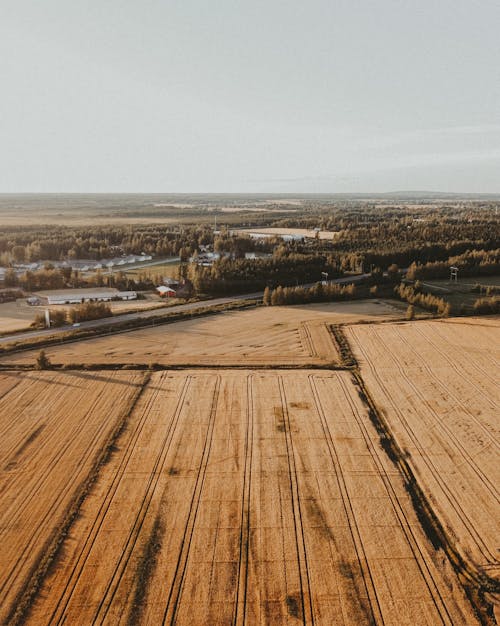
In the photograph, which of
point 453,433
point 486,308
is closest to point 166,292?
point 486,308

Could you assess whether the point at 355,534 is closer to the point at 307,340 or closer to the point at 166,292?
the point at 307,340

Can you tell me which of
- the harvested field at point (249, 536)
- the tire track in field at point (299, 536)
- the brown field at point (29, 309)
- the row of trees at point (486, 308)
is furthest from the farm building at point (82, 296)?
the row of trees at point (486, 308)

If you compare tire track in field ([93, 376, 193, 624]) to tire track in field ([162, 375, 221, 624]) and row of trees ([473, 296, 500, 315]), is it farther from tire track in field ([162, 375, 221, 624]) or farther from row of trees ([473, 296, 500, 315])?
row of trees ([473, 296, 500, 315])

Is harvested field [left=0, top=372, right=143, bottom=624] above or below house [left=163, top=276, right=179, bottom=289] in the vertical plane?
above

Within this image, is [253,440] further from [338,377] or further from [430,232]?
[430,232]

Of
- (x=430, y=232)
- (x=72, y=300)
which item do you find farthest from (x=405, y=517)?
(x=430, y=232)

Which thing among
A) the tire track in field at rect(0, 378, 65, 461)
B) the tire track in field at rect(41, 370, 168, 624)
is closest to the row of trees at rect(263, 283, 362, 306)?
the tire track in field at rect(0, 378, 65, 461)

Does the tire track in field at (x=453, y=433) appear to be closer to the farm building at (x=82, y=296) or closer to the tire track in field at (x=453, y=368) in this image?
the tire track in field at (x=453, y=368)
